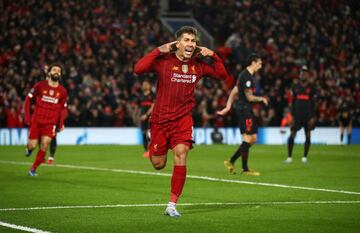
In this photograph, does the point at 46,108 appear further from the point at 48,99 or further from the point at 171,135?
the point at 171,135

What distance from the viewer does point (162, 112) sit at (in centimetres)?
1098

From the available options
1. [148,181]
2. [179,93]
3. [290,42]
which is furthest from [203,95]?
[179,93]

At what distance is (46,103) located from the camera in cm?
1786

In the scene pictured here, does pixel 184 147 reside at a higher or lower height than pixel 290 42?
lower

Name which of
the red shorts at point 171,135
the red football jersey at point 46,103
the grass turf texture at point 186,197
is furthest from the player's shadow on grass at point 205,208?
the red football jersey at point 46,103

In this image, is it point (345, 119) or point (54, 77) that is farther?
point (345, 119)

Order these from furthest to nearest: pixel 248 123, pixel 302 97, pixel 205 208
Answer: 1. pixel 302 97
2. pixel 248 123
3. pixel 205 208

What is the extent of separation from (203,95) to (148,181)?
19846mm

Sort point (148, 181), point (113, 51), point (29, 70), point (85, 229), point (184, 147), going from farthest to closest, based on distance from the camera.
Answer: point (113, 51) < point (29, 70) < point (148, 181) < point (184, 147) < point (85, 229)

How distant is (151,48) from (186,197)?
79.5ft

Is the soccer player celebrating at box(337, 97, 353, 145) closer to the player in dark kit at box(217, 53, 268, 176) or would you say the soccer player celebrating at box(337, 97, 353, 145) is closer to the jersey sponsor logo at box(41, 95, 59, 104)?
the player in dark kit at box(217, 53, 268, 176)

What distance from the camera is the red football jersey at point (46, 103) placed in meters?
17.7

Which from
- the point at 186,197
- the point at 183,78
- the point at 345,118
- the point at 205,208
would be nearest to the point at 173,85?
the point at 183,78

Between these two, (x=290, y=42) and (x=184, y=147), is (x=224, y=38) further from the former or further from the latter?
(x=184, y=147)
